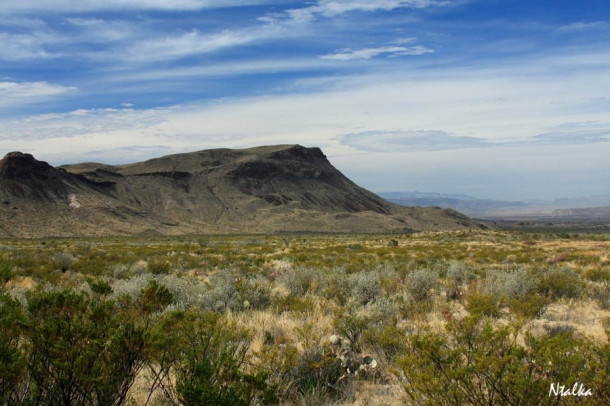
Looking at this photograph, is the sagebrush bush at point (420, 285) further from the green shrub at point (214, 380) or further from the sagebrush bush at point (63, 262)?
the sagebrush bush at point (63, 262)

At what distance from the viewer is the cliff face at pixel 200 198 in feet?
303

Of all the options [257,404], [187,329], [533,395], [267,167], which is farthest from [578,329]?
[267,167]

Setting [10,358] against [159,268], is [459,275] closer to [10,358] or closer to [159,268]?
[159,268]

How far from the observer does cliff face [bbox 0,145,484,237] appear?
92.2 m

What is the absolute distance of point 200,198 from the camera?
12388 cm

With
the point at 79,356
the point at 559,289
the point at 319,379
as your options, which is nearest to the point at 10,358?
the point at 79,356

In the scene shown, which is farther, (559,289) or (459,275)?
(459,275)

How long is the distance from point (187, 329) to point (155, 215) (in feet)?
355

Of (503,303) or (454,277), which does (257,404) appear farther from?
(454,277)

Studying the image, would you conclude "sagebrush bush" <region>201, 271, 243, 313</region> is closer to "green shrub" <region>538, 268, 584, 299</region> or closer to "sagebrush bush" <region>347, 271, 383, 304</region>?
"sagebrush bush" <region>347, 271, 383, 304</region>

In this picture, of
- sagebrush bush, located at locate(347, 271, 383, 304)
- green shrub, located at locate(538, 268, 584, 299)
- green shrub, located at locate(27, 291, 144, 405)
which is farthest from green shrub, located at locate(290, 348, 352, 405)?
green shrub, located at locate(538, 268, 584, 299)

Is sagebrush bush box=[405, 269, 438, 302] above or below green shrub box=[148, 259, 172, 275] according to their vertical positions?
above

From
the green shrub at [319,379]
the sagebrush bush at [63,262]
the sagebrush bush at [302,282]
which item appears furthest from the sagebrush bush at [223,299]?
the sagebrush bush at [63,262]

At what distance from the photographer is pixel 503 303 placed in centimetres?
948
